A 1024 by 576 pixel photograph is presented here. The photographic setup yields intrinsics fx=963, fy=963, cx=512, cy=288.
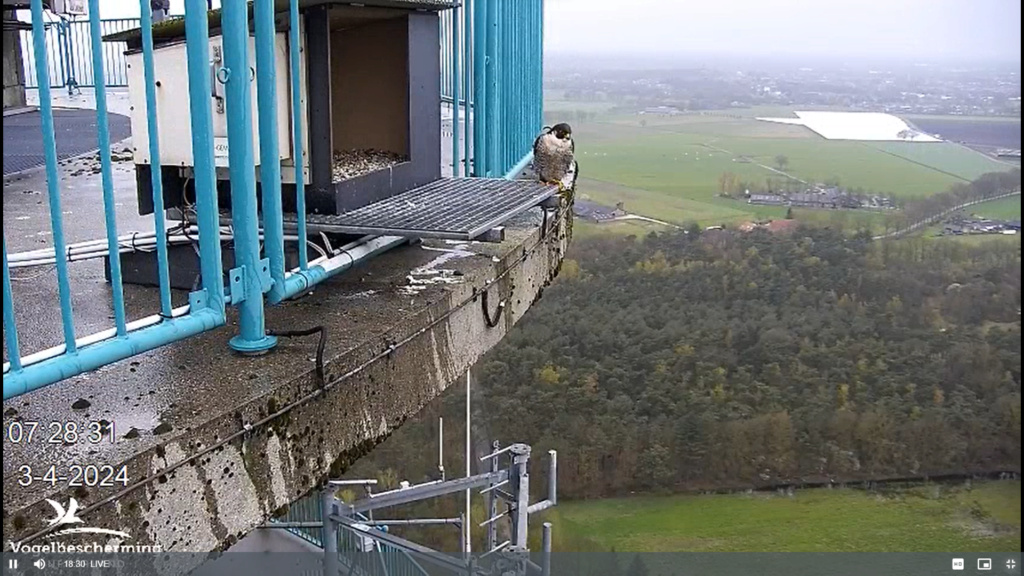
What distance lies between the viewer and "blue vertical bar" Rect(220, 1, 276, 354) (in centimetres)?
251

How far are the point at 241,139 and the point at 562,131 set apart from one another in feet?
10.6

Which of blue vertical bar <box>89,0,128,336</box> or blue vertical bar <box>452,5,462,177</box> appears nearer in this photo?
blue vertical bar <box>89,0,128,336</box>

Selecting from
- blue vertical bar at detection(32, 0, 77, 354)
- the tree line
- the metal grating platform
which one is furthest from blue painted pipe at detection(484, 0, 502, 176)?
the tree line

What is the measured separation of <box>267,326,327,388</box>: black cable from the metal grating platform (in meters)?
0.58

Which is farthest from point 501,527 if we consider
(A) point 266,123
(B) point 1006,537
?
(A) point 266,123

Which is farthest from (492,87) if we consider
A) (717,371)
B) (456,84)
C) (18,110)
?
(717,371)

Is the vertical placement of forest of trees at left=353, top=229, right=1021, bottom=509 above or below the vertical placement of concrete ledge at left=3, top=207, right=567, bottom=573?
below

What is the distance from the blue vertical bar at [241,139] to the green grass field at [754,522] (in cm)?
1484

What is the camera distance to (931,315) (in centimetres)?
1434

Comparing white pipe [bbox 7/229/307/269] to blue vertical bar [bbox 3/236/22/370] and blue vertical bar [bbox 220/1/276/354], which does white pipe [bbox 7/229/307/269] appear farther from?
blue vertical bar [bbox 3/236/22/370]

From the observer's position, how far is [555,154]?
5.39 meters

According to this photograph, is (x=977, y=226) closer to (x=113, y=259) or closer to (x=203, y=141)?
(x=203, y=141)

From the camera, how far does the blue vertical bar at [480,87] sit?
493cm

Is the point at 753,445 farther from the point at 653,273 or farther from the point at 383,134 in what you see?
the point at 383,134
